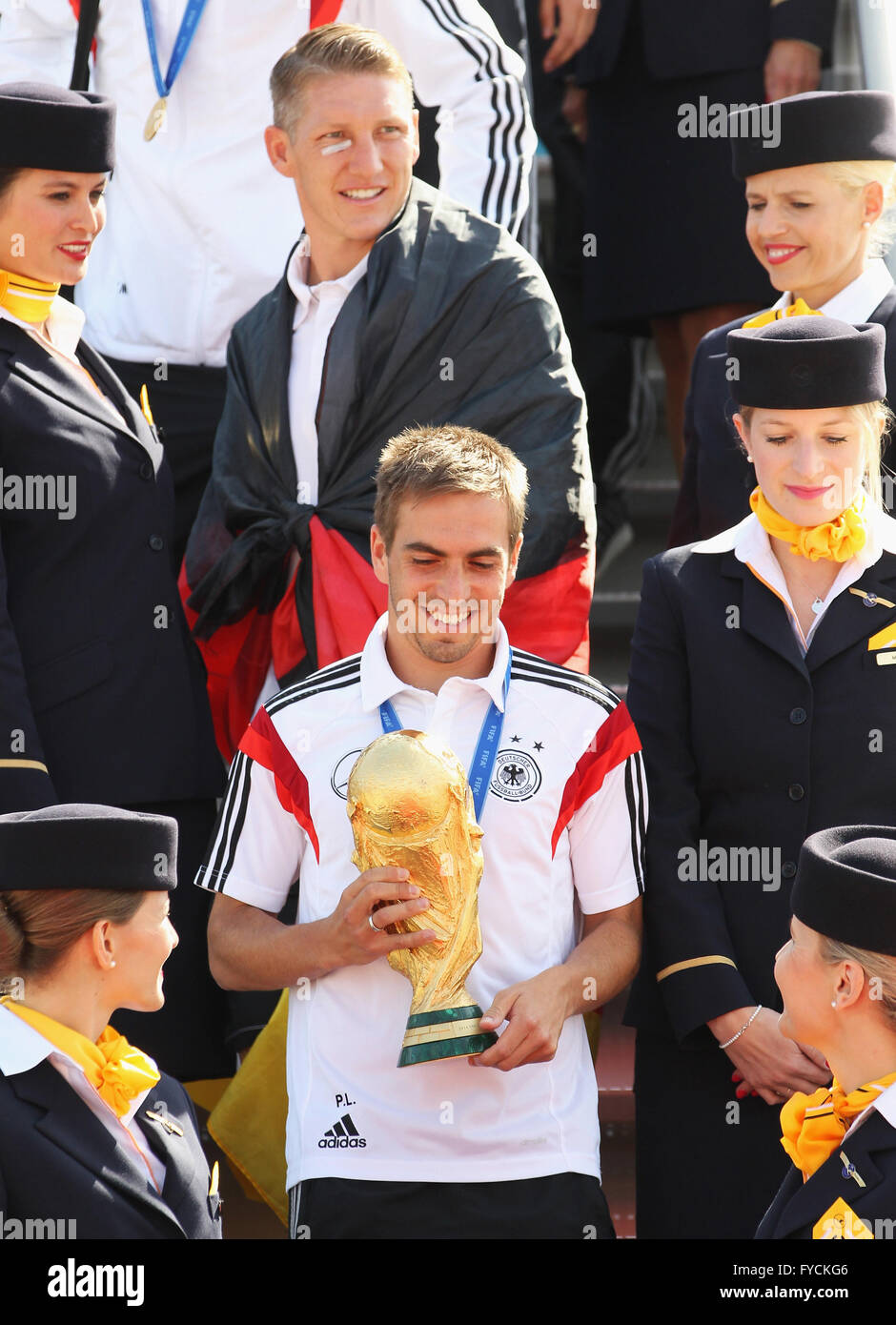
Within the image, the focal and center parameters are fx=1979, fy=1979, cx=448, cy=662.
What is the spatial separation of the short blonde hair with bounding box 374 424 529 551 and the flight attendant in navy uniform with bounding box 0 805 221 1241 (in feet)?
2.31

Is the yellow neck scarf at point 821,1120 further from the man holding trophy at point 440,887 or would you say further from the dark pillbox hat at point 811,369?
the dark pillbox hat at point 811,369

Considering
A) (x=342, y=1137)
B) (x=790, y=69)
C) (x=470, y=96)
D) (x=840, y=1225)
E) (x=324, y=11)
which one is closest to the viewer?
(x=840, y=1225)

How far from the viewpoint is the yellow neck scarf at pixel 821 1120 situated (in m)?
2.76

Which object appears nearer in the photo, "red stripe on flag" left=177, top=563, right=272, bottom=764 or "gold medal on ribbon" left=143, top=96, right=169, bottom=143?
"red stripe on flag" left=177, top=563, right=272, bottom=764

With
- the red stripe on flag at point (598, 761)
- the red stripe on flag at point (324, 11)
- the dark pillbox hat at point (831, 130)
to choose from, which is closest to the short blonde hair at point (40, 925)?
the red stripe on flag at point (598, 761)

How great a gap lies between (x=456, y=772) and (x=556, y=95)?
11.7 ft

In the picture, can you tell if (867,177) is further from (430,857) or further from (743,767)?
(430,857)

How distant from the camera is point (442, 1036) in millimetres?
3047

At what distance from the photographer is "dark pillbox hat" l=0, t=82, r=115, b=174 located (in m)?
3.98

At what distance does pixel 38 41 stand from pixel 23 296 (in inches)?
54.3

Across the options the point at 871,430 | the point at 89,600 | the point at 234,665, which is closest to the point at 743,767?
the point at 871,430

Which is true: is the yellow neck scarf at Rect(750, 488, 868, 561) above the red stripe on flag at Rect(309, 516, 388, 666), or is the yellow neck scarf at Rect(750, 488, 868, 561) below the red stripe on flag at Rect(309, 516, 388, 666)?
above

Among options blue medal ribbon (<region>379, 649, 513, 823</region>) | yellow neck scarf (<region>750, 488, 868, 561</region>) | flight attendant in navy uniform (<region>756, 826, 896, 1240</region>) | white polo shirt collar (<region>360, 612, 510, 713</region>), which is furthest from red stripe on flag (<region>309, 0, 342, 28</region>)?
flight attendant in navy uniform (<region>756, 826, 896, 1240</region>)

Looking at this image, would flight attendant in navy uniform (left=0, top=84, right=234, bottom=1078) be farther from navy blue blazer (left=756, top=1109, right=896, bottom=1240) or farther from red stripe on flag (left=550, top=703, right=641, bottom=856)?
navy blue blazer (left=756, top=1109, right=896, bottom=1240)
